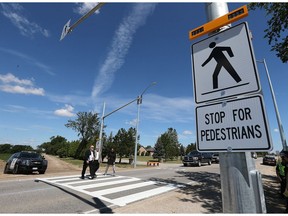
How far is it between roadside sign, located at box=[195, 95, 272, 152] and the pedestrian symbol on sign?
0.21 metres

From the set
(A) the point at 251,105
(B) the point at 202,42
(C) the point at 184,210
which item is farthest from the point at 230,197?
(C) the point at 184,210

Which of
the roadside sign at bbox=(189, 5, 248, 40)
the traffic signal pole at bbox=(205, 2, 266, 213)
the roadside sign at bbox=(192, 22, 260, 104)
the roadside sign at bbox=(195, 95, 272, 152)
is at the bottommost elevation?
the traffic signal pole at bbox=(205, 2, 266, 213)

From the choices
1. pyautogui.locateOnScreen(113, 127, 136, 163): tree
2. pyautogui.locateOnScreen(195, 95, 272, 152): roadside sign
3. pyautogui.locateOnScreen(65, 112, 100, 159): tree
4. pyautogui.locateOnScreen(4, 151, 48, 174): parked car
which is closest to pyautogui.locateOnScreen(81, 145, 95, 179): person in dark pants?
pyautogui.locateOnScreen(4, 151, 48, 174): parked car

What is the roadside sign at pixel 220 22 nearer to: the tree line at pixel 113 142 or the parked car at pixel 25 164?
the parked car at pixel 25 164

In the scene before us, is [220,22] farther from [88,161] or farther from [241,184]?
[88,161]

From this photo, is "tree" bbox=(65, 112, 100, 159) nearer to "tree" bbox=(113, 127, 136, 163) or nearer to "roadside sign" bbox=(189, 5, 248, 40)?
"tree" bbox=(113, 127, 136, 163)

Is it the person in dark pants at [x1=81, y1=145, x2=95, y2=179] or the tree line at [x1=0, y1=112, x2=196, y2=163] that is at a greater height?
the tree line at [x1=0, y1=112, x2=196, y2=163]

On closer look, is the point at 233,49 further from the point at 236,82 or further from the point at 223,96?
the point at 223,96

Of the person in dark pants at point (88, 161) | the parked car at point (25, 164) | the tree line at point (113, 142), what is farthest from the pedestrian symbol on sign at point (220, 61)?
the tree line at point (113, 142)

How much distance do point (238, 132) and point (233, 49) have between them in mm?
732

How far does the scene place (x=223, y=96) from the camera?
179cm

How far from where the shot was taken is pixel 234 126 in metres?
1.64

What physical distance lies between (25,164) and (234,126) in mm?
16479

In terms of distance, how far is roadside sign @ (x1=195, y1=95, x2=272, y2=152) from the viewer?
4.91ft
